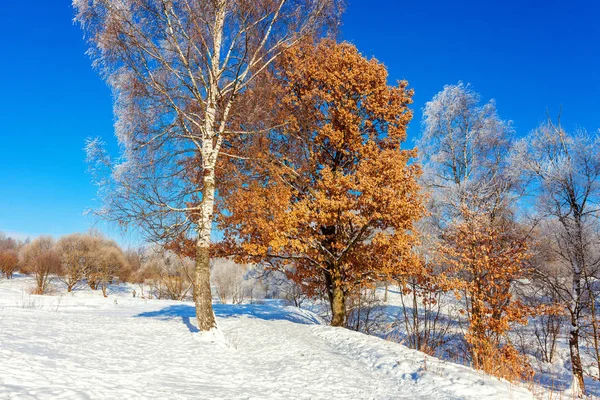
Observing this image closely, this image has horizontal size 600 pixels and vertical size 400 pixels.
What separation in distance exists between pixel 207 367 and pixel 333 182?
5.35 m

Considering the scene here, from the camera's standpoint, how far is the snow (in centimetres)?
360

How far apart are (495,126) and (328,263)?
10.3 metres

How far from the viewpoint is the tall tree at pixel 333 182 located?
855 centimetres

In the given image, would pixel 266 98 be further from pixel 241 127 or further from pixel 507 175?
pixel 507 175

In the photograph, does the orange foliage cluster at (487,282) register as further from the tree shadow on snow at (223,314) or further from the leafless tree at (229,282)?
the leafless tree at (229,282)

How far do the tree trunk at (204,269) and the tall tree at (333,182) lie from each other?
4.14 feet

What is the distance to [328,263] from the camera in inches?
425

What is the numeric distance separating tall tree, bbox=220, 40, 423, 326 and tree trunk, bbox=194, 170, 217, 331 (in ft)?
4.14

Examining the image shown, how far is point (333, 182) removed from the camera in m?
8.91

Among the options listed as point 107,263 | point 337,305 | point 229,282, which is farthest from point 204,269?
point 107,263

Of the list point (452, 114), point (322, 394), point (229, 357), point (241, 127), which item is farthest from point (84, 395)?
point (452, 114)

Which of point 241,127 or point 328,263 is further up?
point 241,127

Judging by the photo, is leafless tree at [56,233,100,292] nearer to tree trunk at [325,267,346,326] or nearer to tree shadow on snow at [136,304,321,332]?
tree shadow on snow at [136,304,321,332]

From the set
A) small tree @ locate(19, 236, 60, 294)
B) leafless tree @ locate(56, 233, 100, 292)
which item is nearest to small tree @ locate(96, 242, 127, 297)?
leafless tree @ locate(56, 233, 100, 292)
